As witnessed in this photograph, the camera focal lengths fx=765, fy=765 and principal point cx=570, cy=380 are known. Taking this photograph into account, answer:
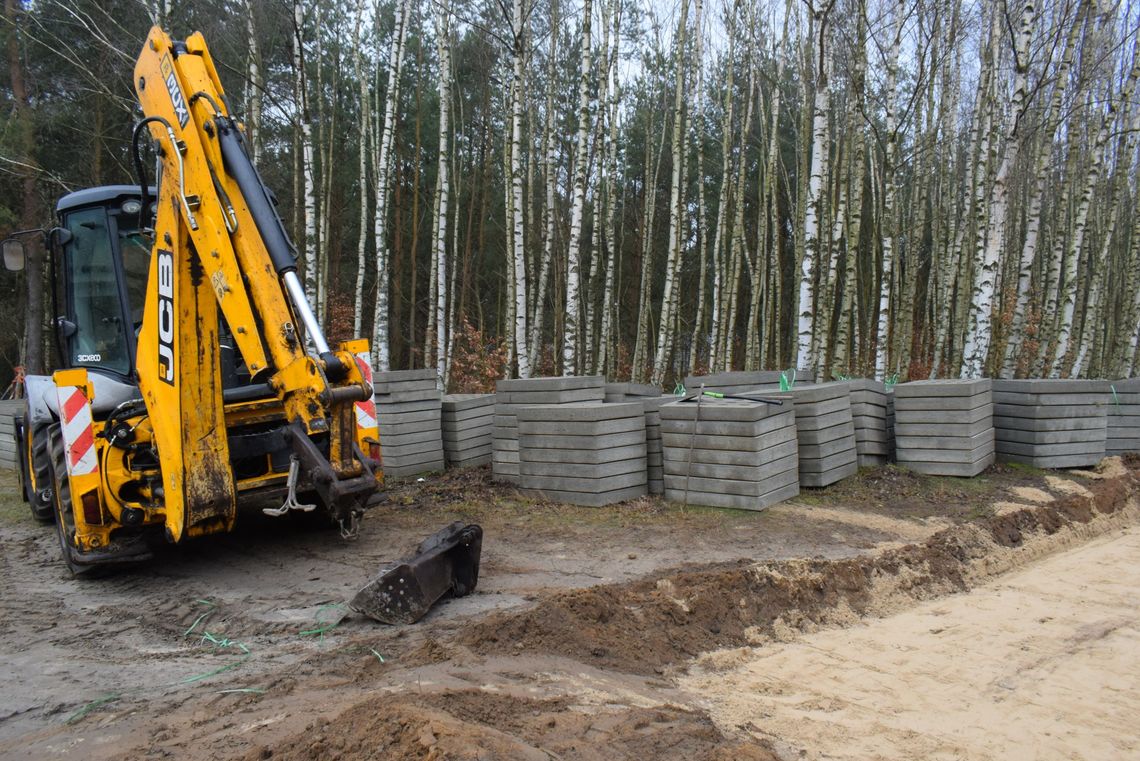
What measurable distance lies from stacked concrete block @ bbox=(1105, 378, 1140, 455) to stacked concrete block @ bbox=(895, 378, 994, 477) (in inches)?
107

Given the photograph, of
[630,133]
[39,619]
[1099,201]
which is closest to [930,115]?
[1099,201]

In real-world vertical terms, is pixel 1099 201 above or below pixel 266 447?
above

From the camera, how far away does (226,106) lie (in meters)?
5.13

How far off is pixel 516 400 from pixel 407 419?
1.47 metres

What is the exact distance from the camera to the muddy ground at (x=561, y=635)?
329 cm

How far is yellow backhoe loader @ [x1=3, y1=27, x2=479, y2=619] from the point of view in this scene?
4637 mm

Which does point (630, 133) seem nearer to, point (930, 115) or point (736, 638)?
point (930, 115)

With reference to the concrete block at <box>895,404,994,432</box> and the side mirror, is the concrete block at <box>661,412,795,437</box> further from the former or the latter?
the side mirror

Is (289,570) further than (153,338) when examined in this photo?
Yes

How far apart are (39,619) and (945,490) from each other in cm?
840

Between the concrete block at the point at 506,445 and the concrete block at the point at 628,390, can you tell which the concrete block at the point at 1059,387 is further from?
the concrete block at the point at 506,445

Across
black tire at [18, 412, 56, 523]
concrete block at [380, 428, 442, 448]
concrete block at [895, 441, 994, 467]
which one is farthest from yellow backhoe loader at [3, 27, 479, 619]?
concrete block at [895, 441, 994, 467]

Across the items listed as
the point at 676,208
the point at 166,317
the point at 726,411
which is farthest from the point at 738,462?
the point at 676,208

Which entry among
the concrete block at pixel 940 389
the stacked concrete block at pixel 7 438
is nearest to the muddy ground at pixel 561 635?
the concrete block at pixel 940 389
